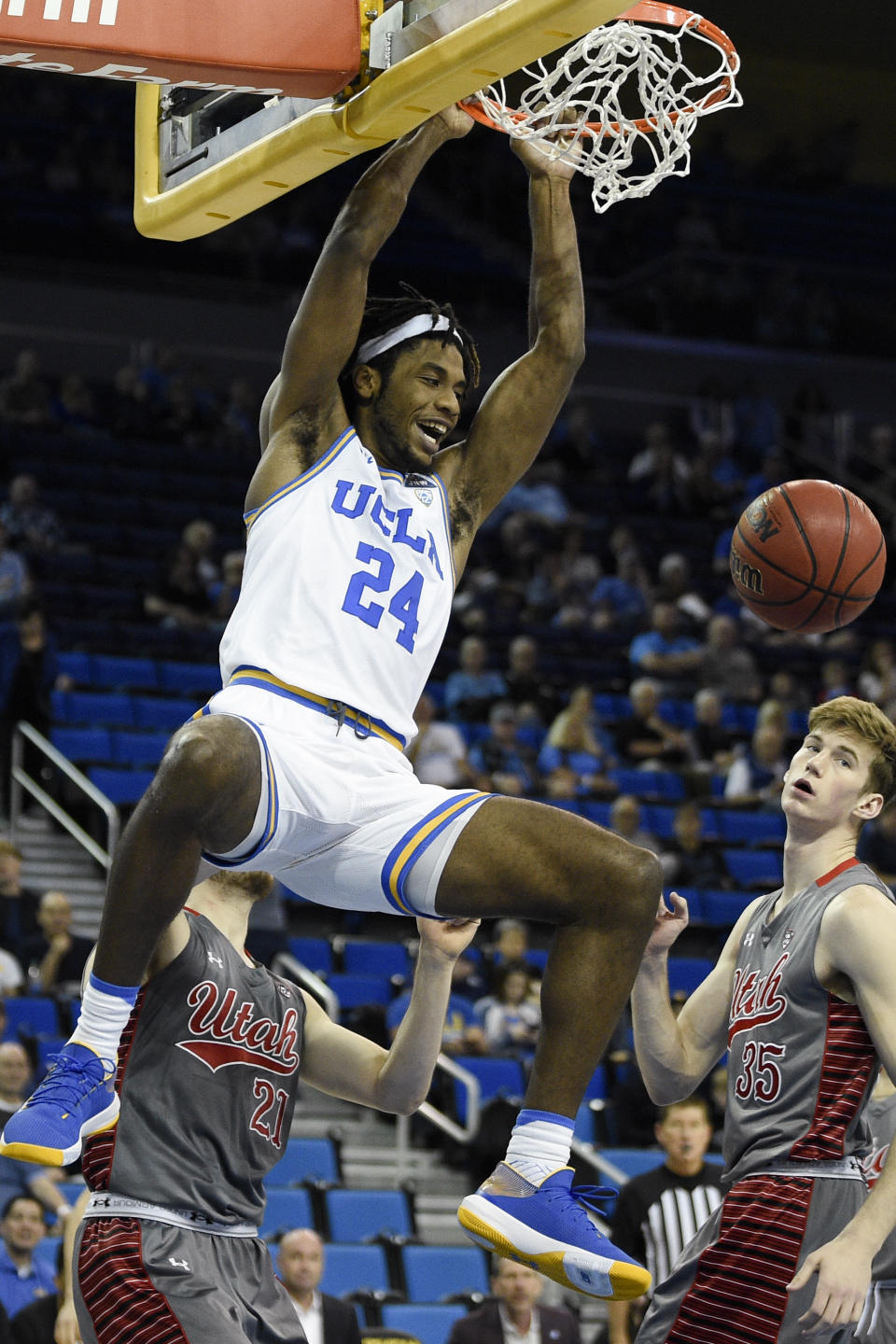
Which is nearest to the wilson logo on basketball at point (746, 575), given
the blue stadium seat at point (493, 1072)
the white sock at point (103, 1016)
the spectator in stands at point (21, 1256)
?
the white sock at point (103, 1016)

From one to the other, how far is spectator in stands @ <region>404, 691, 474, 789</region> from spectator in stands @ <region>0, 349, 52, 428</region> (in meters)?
5.52

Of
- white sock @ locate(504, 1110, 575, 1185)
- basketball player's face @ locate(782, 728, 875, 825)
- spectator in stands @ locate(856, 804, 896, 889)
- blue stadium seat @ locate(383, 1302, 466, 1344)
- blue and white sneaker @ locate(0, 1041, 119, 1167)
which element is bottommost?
blue stadium seat @ locate(383, 1302, 466, 1344)

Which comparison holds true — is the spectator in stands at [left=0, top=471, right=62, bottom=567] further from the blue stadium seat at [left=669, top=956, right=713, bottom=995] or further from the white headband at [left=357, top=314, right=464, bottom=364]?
the white headband at [left=357, top=314, right=464, bottom=364]

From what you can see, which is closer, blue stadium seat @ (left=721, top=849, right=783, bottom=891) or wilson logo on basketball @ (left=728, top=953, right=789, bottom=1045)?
wilson logo on basketball @ (left=728, top=953, right=789, bottom=1045)

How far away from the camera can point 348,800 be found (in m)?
3.91

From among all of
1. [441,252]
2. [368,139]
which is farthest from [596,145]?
[441,252]

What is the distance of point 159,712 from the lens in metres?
12.4

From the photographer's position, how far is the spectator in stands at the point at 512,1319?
7344 mm

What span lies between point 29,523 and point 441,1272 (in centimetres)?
762

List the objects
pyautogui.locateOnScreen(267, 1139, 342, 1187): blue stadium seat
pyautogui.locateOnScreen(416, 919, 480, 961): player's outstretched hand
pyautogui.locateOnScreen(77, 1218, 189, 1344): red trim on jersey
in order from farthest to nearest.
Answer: pyautogui.locateOnScreen(267, 1139, 342, 1187): blue stadium seat < pyautogui.locateOnScreen(416, 919, 480, 961): player's outstretched hand < pyautogui.locateOnScreen(77, 1218, 189, 1344): red trim on jersey

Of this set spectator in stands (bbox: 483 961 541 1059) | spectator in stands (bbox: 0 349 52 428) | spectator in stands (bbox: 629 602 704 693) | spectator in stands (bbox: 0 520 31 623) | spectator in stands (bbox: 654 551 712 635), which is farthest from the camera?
spectator in stands (bbox: 0 349 52 428)

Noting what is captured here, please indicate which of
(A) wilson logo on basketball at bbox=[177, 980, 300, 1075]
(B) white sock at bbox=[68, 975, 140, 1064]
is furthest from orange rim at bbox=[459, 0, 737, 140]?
(A) wilson logo on basketball at bbox=[177, 980, 300, 1075]

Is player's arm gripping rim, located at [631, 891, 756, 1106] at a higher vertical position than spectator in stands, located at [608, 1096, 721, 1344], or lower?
higher

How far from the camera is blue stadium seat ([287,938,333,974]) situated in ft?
35.2
